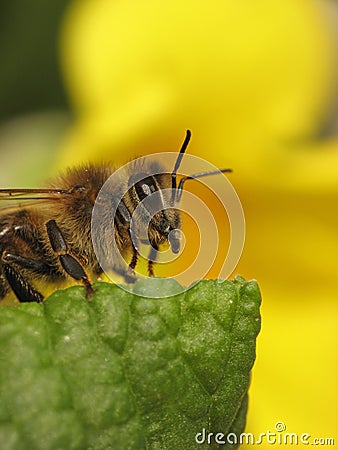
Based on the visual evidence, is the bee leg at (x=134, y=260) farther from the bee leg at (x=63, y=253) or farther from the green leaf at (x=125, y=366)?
the green leaf at (x=125, y=366)

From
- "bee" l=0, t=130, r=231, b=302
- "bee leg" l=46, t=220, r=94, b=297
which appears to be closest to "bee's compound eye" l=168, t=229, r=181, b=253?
"bee" l=0, t=130, r=231, b=302

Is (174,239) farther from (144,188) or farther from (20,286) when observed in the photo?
(20,286)

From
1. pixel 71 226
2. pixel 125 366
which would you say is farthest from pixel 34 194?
pixel 125 366

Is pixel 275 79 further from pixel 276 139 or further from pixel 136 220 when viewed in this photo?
pixel 136 220

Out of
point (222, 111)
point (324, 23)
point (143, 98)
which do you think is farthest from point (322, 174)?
point (324, 23)

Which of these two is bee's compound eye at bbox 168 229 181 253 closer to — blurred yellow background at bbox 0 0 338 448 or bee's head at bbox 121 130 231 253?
bee's head at bbox 121 130 231 253
